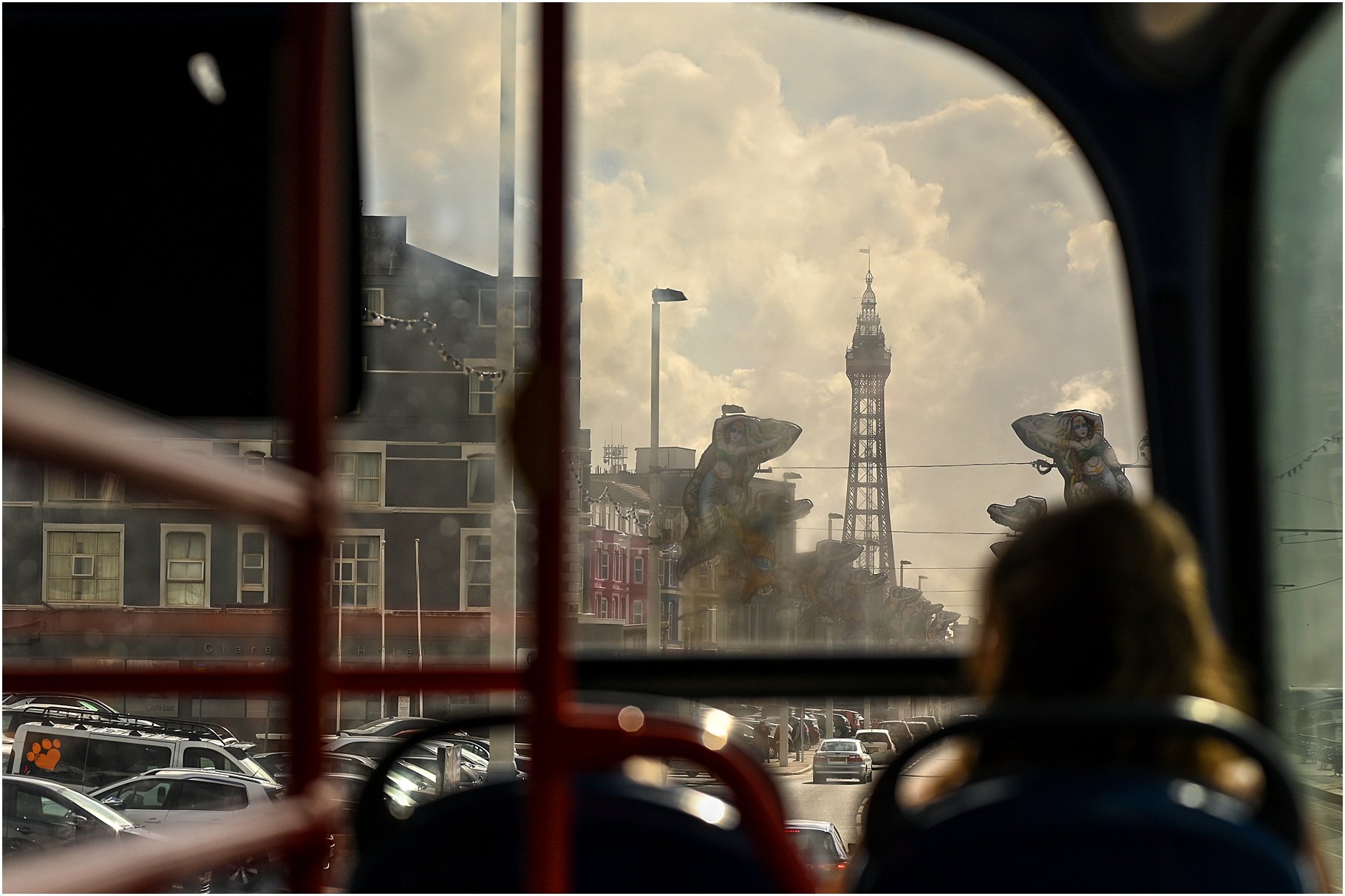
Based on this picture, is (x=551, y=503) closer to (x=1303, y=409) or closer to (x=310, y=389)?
(x=310, y=389)

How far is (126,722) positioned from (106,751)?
0.69 metres

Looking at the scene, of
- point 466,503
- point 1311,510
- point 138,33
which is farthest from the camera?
point 466,503

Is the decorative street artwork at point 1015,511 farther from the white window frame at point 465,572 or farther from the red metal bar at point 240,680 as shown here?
the white window frame at point 465,572

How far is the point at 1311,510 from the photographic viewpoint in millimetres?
1688

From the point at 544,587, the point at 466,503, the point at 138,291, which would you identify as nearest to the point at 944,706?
the point at 544,587

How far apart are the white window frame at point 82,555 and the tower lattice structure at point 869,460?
1151cm

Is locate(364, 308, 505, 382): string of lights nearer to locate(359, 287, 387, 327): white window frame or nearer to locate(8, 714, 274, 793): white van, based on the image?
locate(359, 287, 387, 327): white window frame

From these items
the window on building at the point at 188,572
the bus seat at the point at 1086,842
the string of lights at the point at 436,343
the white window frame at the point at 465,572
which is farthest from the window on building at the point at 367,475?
the bus seat at the point at 1086,842

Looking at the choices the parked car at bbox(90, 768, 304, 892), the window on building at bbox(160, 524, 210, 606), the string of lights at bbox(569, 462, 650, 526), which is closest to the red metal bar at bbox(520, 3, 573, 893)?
the string of lights at bbox(569, 462, 650, 526)

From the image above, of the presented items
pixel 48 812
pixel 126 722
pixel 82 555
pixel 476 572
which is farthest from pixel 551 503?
pixel 82 555

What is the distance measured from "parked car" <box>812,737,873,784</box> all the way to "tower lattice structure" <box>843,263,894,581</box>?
35 centimetres

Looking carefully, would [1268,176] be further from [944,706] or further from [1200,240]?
[944,706]

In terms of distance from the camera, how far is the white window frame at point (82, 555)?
1535cm

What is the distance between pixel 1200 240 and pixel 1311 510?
0.42 metres
